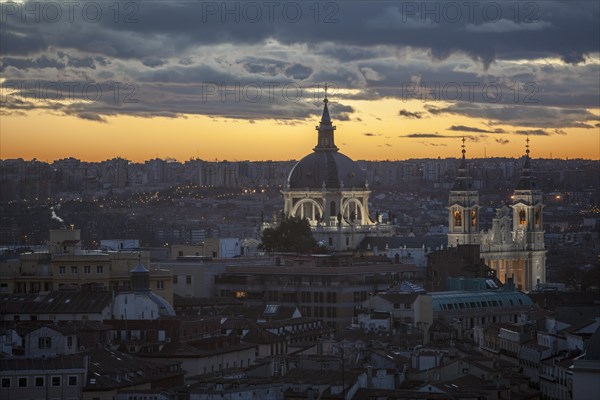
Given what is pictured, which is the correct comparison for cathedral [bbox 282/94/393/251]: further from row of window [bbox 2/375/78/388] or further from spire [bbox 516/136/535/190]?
row of window [bbox 2/375/78/388]

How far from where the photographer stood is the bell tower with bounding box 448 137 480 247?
16938 cm

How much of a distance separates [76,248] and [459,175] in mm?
68528

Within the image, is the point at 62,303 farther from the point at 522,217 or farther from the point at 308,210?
the point at 522,217

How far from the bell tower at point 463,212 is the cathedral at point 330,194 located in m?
5.39

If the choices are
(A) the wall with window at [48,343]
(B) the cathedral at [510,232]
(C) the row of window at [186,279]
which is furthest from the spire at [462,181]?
(A) the wall with window at [48,343]

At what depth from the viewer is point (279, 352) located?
87375 millimetres

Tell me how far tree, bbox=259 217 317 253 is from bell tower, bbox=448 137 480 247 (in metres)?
17.3

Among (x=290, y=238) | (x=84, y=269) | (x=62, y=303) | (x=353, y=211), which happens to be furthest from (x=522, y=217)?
(x=62, y=303)

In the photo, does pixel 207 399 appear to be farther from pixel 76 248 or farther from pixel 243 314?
pixel 76 248

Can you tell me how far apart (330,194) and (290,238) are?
21.1 metres

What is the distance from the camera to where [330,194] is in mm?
170750

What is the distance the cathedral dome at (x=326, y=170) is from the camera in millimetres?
172000

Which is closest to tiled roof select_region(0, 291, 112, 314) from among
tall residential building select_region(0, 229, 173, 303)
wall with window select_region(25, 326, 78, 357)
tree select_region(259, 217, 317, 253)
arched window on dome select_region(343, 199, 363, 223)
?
tall residential building select_region(0, 229, 173, 303)

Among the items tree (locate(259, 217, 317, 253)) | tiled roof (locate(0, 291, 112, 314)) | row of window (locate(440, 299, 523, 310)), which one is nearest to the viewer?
tiled roof (locate(0, 291, 112, 314))
